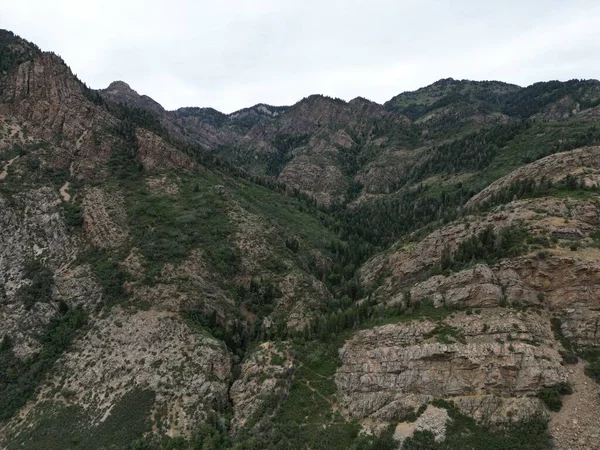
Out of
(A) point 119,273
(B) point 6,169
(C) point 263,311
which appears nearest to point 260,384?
(C) point 263,311

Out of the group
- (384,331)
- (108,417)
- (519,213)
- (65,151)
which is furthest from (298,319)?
(65,151)

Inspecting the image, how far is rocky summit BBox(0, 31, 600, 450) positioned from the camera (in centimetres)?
4891

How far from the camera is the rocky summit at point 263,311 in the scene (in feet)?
160

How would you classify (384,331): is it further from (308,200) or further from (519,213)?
(308,200)

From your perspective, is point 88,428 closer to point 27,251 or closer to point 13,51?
point 27,251

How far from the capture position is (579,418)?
1676 inches

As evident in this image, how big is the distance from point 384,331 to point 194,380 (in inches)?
1127

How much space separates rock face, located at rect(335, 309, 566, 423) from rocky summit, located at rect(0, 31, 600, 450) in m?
0.21

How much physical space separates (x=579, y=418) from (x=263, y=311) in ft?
167

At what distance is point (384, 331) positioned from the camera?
59562 millimetres

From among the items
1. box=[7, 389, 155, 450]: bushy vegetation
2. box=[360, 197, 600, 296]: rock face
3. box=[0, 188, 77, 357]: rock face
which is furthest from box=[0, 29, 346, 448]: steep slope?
box=[360, 197, 600, 296]: rock face

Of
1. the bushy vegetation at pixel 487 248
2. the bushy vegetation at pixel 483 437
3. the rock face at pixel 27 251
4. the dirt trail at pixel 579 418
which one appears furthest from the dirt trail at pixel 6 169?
the dirt trail at pixel 579 418

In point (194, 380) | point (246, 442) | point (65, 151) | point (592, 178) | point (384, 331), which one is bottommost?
point (246, 442)

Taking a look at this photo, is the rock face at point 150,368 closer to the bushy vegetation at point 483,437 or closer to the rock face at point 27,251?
the rock face at point 27,251
